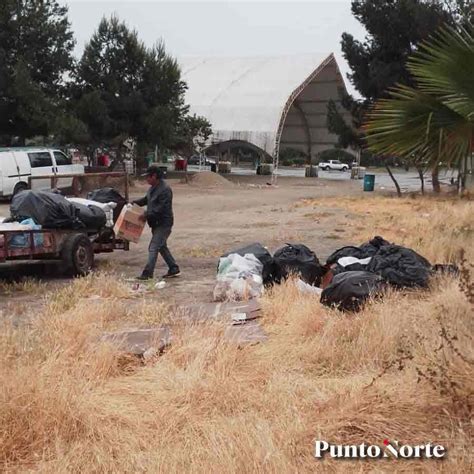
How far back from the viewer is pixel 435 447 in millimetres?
3166

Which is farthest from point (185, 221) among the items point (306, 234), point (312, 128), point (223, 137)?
point (312, 128)

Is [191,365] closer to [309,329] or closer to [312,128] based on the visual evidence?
[309,329]

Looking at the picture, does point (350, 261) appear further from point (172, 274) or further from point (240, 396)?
point (240, 396)

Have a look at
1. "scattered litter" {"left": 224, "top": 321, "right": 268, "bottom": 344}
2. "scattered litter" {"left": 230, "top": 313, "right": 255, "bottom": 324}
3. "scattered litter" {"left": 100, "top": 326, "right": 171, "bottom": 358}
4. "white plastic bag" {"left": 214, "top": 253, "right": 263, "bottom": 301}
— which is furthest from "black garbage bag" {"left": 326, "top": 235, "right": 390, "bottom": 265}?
"scattered litter" {"left": 100, "top": 326, "right": 171, "bottom": 358}

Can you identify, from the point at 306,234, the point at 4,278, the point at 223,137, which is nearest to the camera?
the point at 4,278

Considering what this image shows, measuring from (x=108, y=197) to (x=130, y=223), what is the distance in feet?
4.14

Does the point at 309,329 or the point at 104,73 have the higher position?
the point at 104,73

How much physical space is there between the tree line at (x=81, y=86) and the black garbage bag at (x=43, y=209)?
1969 centimetres

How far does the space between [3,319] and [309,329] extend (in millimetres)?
3038

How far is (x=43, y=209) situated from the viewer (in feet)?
28.6

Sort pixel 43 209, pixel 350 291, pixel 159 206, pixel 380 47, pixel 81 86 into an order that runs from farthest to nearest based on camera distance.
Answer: pixel 81 86 < pixel 380 47 < pixel 159 206 < pixel 43 209 < pixel 350 291

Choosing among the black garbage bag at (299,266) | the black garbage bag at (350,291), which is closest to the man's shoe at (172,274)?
the black garbage bag at (299,266)

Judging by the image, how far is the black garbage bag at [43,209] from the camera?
8.72 metres

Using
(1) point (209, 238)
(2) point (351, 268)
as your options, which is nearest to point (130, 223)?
(2) point (351, 268)
